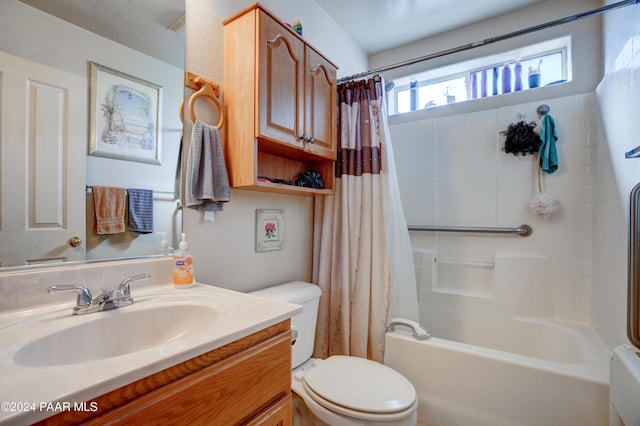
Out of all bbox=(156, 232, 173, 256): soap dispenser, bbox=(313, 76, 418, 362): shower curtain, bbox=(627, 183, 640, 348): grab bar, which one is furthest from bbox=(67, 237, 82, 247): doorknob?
bbox=(627, 183, 640, 348): grab bar

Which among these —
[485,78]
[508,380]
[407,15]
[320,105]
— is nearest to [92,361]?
[320,105]

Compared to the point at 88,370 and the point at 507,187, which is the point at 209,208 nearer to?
the point at 88,370

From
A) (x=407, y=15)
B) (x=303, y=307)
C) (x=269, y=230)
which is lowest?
(x=303, y=307)

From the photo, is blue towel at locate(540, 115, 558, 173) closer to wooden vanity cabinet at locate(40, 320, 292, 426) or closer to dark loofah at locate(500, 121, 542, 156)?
dark loofah at locate(500, 121, 542, 156)

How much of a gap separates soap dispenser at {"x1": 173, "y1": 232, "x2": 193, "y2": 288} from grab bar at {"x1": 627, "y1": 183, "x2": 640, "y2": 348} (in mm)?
1299

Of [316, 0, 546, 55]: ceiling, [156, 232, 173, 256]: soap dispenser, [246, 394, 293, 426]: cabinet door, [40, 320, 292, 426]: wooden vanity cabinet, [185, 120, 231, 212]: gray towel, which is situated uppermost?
[316, 0, 546, 55]: ceiling

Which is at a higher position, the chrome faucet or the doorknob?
the doorknob

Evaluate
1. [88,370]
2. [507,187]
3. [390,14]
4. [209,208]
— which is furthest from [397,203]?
[88,370]

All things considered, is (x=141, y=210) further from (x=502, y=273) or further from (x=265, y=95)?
(x=502, y=273)

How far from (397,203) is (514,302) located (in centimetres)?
107

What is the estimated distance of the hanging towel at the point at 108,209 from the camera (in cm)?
91

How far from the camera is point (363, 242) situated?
1657 mm

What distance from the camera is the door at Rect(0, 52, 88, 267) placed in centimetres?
75

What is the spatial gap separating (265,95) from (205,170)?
1.32ft
